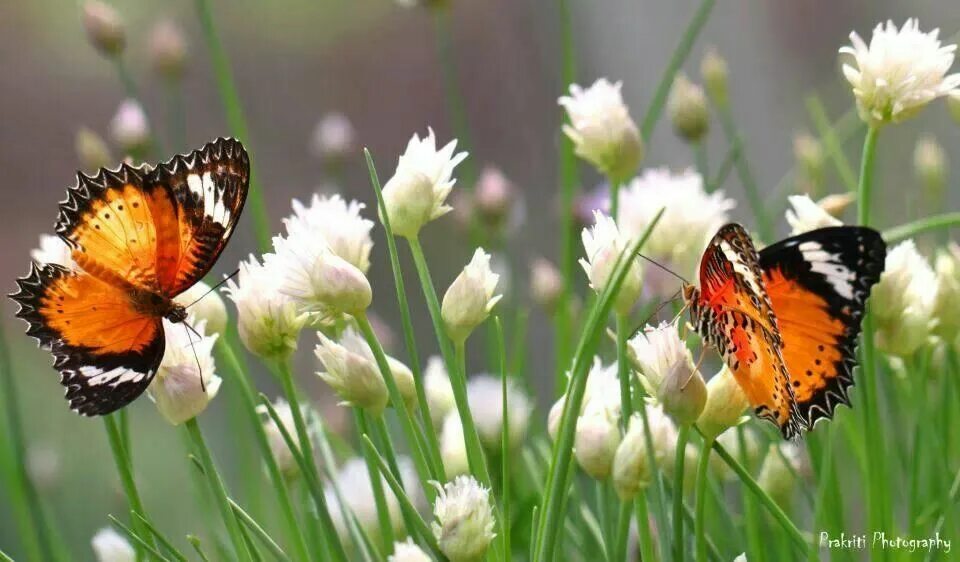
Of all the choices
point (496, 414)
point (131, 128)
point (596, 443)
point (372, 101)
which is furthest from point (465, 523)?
point (372, 101)

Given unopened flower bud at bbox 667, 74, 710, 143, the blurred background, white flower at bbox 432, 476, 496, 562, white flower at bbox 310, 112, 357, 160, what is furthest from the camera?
the blurred background

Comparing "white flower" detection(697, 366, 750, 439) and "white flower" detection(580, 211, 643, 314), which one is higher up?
"white flower" detection(580, 211, 643, 314)

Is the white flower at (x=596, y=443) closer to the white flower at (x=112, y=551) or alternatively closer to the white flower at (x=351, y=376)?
the white flower at (x=351, y=376)

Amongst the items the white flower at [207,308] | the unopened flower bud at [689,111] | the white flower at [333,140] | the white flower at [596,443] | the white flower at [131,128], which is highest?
the white flower at [333,140]

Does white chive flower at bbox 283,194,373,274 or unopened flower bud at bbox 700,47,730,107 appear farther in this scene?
unopened flower bud at bbox 700,47,730,107

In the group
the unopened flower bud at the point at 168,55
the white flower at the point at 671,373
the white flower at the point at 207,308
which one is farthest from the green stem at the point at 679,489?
the unopened flower bud at the point at 168,55

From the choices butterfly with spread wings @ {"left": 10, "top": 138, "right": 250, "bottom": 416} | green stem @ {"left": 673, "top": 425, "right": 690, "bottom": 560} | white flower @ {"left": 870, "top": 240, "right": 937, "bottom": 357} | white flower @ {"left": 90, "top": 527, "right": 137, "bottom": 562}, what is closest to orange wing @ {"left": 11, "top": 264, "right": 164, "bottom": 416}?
butterfly with spread wings @ {"left": 10, "top": 138, "right": 250, "bottom": 416}

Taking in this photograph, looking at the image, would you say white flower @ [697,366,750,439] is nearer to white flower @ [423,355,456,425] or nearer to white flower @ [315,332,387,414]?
white flower @ [315,332,387,414]
